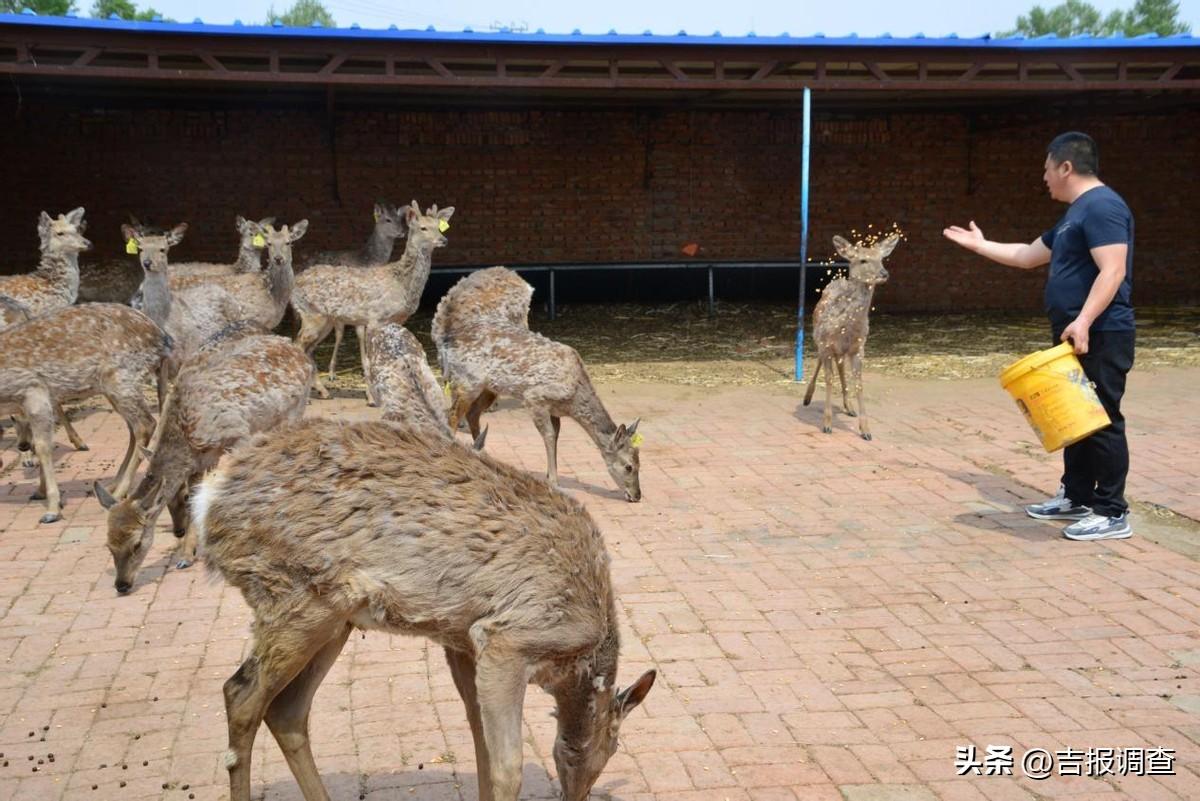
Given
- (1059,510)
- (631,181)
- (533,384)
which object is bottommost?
(1059,510)

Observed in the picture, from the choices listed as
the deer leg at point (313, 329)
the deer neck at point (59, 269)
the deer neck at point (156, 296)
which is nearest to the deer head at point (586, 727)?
the deer neck at point (156, 296)

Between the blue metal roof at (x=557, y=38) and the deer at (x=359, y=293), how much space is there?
2.09 m

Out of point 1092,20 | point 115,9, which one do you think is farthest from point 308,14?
point 1092,20

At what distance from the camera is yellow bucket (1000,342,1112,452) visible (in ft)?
21.3

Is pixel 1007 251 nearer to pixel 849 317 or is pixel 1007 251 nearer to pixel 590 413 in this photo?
pixel 849 317

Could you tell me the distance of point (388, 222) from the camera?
14750mm

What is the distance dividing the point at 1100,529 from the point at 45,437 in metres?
6.74

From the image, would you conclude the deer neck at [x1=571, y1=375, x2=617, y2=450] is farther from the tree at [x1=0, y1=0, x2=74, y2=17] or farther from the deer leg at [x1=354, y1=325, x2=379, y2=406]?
the tree at [x1=0, y1=0, x2=74, y2=17]

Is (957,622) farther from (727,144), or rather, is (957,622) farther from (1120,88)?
(727,144)

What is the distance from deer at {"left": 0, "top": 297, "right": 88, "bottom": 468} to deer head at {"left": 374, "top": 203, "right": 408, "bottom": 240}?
5487mm

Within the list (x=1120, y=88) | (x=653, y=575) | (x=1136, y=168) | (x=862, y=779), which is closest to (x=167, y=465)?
(x=653, y=575)

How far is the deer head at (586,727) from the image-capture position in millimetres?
3410

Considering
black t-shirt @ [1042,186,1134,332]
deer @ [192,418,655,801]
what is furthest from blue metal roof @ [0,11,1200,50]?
deer @ [192,418,655,801]

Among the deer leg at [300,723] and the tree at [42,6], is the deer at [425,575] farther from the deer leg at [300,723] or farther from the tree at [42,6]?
the tree at [42,6]
